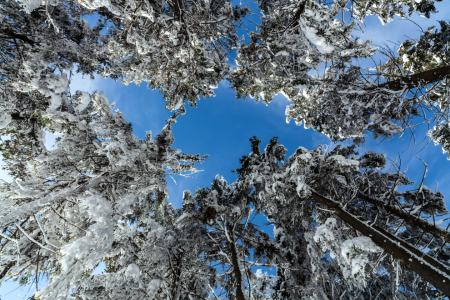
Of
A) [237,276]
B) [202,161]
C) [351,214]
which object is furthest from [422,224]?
[202,161]

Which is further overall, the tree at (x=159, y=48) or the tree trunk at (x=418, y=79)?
the tree at (x=159, y=48)

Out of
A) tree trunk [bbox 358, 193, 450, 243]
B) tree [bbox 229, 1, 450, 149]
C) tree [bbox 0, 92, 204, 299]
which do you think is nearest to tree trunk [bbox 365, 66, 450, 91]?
tree [bbox 229, 1, 450, 149]

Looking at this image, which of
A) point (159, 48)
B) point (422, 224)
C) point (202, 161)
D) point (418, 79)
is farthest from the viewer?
point (202, 161)

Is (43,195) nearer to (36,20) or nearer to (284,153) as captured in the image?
(36,20)

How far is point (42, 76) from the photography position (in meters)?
6.98

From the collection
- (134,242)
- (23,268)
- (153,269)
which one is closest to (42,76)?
(23,268)

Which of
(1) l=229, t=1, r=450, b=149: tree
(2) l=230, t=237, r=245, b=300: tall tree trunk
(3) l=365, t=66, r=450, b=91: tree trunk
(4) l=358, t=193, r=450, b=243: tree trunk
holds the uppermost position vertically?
(1) l=229, t=1, r=450, b=149: tree

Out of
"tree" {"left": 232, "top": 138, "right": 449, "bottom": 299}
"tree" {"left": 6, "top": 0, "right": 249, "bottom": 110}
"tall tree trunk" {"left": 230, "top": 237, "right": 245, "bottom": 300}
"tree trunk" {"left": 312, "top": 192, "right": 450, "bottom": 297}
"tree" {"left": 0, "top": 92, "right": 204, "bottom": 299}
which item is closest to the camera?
"tree trunk" {"left": 312, "top": 192, "right": 450, "bottom": 297}

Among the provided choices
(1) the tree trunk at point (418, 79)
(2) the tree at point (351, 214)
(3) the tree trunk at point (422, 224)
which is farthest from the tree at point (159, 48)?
(3) the tree trunk at point (422, 224)

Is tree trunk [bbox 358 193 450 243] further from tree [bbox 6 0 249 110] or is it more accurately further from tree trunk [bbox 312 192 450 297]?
tree [bbox 6 0 249 110]

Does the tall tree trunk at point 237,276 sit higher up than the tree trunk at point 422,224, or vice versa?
the tree trunk at point 422,224

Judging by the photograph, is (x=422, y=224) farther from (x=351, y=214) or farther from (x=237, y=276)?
(x=237, y=276)

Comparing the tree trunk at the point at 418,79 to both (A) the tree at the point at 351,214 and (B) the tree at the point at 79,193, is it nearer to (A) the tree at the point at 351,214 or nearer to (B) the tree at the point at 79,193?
(A) the tree at the point at 351,214

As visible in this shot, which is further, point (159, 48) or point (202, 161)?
point (202, 161)
